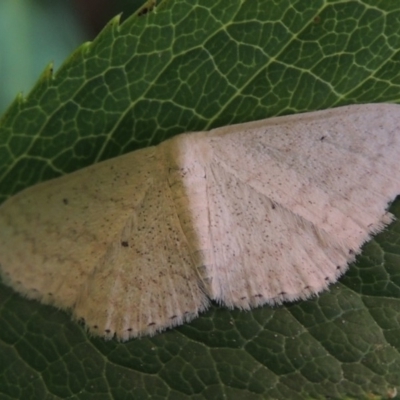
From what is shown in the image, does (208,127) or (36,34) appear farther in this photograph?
(36,34)

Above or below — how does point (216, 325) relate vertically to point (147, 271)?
below

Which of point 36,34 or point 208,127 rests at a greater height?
point 36,34

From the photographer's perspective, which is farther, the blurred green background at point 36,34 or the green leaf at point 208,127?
the blurred green background at point 36,34

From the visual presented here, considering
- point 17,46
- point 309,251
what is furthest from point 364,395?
point 17,46

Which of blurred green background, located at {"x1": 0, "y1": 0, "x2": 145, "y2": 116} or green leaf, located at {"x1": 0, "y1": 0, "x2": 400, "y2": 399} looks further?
blurred green background, located at {"x1": 0, "y1": 0, "x2": 145, "y2": 116}

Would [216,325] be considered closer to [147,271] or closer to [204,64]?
[147,271]
